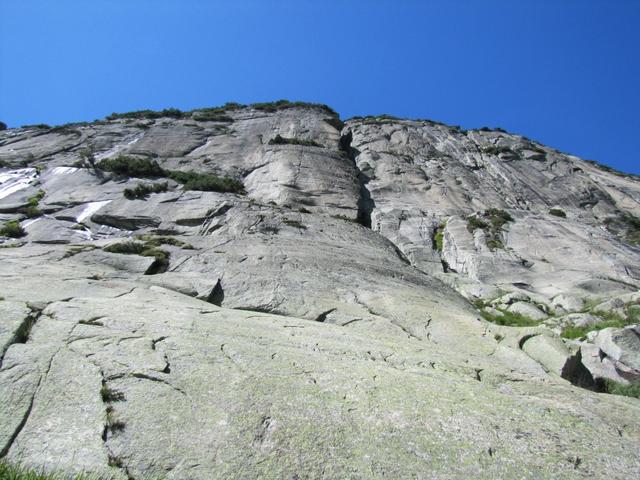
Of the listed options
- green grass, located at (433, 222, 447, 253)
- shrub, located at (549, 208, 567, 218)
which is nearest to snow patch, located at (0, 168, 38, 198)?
green grass, located at (433, 222, 447, 253)

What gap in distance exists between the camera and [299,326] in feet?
40.4

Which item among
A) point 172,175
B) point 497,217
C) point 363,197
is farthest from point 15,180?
point 497,217

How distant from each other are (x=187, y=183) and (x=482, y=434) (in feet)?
96.2

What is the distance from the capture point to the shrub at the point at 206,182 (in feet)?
104

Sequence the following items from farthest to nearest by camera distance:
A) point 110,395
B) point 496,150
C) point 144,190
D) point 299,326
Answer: point 496,150 < point 144,190 < point 299,326 < point 110,395

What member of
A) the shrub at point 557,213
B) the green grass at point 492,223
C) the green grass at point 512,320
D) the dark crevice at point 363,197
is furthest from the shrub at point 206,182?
the shrub at point 557,213

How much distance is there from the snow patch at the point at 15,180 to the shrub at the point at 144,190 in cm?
824

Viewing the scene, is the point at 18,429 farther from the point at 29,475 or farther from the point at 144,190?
the point at 144,190

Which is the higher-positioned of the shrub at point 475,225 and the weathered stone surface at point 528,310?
the shrub at point 475,225

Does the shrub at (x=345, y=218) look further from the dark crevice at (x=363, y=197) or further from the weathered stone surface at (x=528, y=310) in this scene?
the weathered stone surface at (x=528, y=310)

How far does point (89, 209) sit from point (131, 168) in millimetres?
7310

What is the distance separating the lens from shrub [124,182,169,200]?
1148 inches

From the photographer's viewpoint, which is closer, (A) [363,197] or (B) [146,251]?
(B) [146,251]

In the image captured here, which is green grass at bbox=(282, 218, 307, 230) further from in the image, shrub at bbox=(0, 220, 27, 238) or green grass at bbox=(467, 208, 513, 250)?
shrub at bbox=(0, 220, 27, 238)
